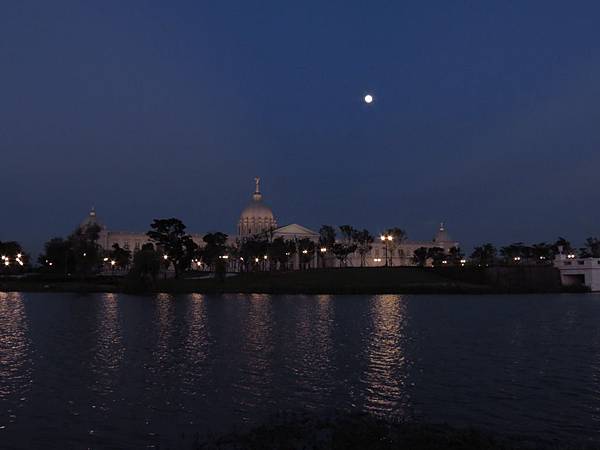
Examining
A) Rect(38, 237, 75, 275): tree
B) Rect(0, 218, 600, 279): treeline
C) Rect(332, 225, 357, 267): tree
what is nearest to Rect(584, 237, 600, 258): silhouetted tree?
Rect(0, 218, 600, 279): treeline

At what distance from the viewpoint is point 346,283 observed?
4702 inches

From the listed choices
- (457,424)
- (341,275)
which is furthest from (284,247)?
(457,424)

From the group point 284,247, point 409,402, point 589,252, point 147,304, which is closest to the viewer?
point 409,402

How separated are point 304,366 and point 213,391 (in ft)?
23.1

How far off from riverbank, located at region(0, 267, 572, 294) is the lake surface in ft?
182

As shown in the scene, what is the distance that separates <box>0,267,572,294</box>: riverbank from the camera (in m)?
110

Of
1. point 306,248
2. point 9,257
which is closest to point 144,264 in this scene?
point 306,248

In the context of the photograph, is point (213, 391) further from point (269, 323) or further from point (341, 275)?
point (341, 275)

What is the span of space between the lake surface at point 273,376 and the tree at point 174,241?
8062cm

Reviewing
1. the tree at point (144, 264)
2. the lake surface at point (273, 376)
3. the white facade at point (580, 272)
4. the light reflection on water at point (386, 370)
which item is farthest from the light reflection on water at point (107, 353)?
the white facade at point (580, 272)

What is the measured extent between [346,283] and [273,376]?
91220mm

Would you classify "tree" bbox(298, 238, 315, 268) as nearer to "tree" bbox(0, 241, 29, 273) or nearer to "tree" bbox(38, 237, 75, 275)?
"tree" bbox(38, 237, 75, 275)

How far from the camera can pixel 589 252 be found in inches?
7411

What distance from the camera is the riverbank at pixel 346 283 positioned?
110 metres
